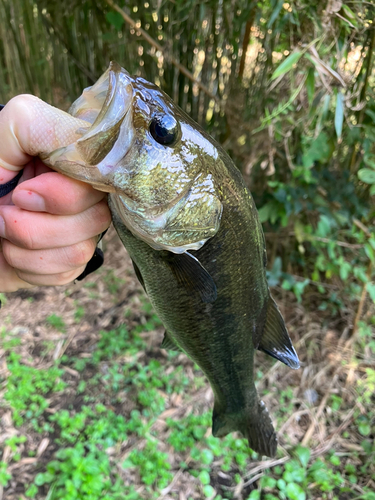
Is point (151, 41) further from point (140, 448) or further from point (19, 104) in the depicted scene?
point (140, 448)

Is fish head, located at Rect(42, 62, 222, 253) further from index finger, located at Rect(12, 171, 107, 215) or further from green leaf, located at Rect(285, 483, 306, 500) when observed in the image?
green leaf, located at Rect(285, 483, 306, 500)


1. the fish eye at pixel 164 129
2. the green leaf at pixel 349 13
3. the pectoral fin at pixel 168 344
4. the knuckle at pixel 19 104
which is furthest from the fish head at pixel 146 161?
the green leaf at pixel 349 13

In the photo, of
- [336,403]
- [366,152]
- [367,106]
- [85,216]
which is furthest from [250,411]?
[367,106]

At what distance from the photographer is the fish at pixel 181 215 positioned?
0.69 meters

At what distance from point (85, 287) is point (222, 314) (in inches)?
86.9

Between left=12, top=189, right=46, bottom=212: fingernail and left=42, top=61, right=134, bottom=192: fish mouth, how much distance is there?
0.31 ft

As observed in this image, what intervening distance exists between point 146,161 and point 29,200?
0.29 m

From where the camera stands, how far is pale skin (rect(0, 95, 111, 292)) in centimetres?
69

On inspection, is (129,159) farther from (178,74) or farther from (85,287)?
(85,287)

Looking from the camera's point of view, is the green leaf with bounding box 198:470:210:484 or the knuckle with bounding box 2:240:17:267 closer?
the knuckle with bounding box 2:240:17:267

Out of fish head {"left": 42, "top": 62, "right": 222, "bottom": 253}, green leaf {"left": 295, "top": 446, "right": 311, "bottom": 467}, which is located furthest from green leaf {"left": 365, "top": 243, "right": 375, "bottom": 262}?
fish head {"left": 42, "top": 62, "right": 222, "bottom": 253}

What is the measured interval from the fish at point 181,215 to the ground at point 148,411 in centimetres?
105

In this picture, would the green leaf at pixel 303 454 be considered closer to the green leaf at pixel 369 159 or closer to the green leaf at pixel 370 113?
the green leaf at pixel 369 159

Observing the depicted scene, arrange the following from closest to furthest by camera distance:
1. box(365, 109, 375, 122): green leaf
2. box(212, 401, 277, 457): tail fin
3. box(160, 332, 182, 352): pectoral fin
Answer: box(160, 332, 182, 352): pectoral fin → box(212, 401, 277, 457): tail fin → box(365, 109, 375, 122): green leaf
